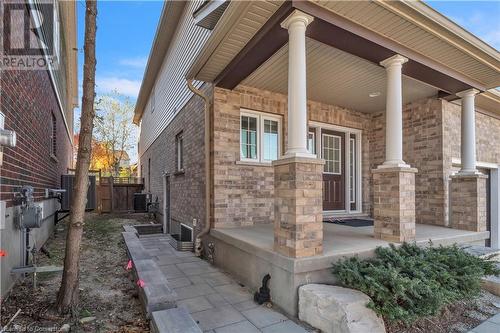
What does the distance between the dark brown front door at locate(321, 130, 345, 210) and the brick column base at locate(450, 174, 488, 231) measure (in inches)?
85.2

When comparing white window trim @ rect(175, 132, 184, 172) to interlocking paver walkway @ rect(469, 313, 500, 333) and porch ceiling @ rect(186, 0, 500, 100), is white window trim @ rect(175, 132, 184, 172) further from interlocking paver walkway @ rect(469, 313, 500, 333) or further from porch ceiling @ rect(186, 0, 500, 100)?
interlocking paver walkway @ rect(469, 313, 500, 333)

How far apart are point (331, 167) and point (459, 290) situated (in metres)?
3.89

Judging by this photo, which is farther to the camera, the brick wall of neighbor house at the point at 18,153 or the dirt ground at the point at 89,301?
the brick wall of neighbor house at the point at 18,153

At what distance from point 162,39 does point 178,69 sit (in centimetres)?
169

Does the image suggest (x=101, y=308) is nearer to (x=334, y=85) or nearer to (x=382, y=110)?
(x=334, y=85)

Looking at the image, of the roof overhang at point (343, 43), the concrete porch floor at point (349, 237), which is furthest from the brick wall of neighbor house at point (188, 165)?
the concrete porch floor at point (349, 237)

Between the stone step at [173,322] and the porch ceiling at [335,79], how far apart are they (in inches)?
129

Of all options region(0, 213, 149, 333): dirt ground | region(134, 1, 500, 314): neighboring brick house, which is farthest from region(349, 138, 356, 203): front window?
region(0, 213, 149, 333): dirt ground

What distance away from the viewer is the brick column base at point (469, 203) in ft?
16.1

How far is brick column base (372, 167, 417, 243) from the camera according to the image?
3773mm

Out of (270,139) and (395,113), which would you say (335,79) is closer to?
(395,113)

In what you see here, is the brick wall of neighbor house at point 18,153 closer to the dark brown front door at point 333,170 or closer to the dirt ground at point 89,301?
the dirt ground at point 89,301

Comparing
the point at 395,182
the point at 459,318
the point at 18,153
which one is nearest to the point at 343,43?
the point at 395,182

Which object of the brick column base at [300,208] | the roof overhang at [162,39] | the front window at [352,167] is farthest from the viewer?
the roof overhang at [162,39]
